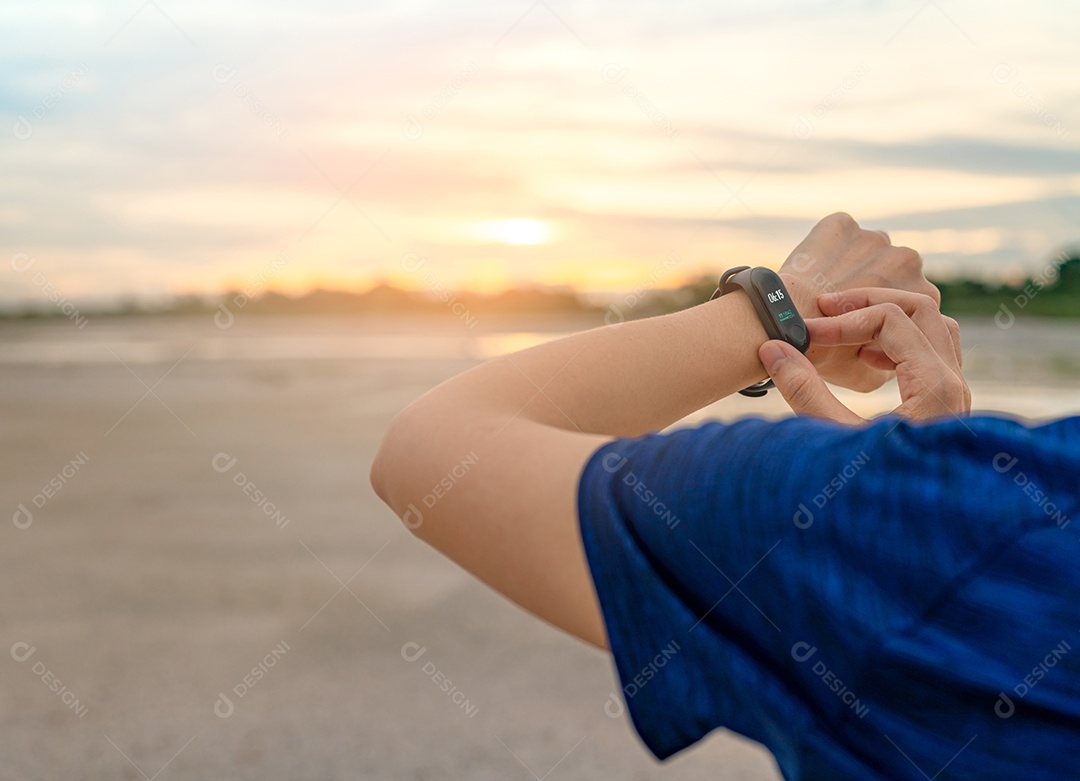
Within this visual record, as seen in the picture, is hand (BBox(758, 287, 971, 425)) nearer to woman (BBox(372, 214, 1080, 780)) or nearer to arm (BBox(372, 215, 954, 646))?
arm (BBox(372, 215, 954, 646))

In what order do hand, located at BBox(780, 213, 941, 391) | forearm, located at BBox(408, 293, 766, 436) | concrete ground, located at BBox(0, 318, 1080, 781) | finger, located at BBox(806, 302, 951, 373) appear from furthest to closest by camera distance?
concrete ground, located at BBox(0, 318, 1080, 781) → hand, located at BBox(780, 213, 941, 391) → finger, located at BBox(806, 302, 951, 373) → forearm, located at BBox(408, 293, 766, 436)

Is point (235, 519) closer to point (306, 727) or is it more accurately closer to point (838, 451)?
point (306, 727)

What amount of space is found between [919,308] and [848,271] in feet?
0.42

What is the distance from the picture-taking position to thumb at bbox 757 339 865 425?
3.14ft

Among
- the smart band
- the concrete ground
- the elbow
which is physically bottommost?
the concrete ground

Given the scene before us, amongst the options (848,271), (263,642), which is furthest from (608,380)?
(263,642)

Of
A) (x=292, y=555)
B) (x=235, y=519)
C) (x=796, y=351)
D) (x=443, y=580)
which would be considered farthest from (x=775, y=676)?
(x=235, y=519)

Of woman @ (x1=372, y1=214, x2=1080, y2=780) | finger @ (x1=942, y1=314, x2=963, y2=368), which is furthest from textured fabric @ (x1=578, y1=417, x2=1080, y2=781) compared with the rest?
finger @ (x1=942, y1=314, x2=963, y2=368)

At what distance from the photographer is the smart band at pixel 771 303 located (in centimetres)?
101

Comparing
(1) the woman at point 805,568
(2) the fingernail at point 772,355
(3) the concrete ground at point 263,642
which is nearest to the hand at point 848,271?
(2) the fingernail at point 772,355

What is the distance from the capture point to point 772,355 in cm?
97

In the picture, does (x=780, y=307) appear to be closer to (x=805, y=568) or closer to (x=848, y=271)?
(x=848, y=271)

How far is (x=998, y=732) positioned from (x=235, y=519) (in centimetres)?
627

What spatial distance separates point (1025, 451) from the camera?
0.62 m
